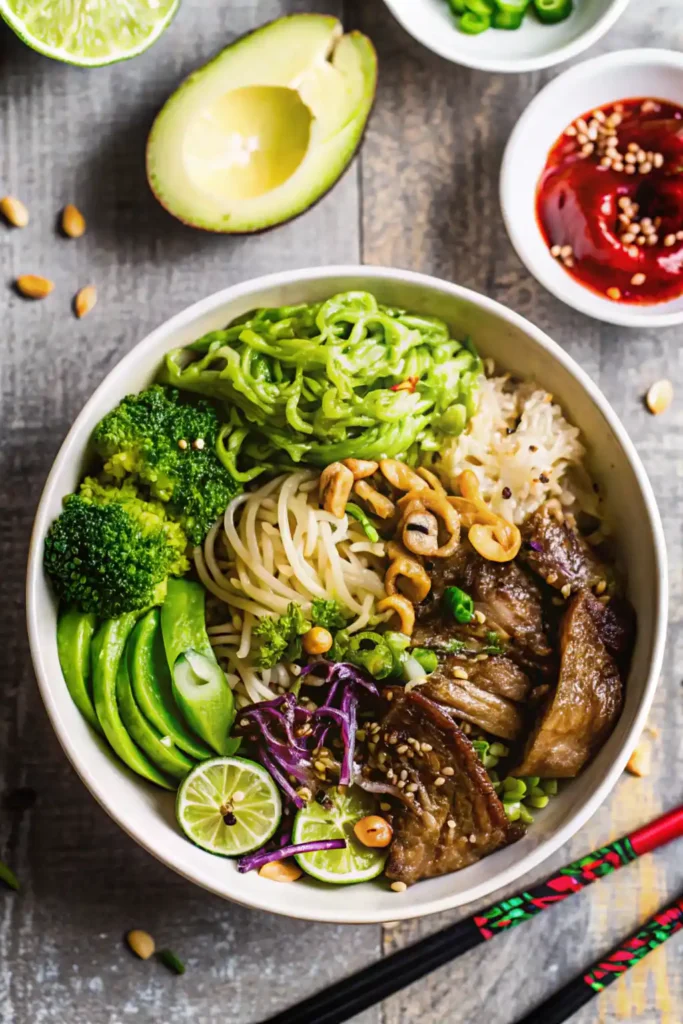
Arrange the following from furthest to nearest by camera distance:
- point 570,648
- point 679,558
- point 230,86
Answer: point 679,558 < point 230,86 < point 570,648

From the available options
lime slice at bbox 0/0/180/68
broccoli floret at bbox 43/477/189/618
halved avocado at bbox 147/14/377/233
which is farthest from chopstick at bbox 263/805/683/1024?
lime slice at bbox 0/0/180/68

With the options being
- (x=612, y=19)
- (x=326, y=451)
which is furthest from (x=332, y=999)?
(x=612, y=19)

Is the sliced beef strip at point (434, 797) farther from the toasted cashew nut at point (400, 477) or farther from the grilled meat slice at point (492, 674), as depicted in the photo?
the toasted cashew nut at point (400, 477)

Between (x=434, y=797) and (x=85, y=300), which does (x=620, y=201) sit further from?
(x=434, y=797)

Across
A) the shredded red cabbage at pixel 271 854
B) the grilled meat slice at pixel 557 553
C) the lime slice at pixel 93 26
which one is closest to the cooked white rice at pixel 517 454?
the grilled meat slice at pixel 557 553

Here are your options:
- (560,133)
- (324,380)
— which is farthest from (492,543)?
(560,133)

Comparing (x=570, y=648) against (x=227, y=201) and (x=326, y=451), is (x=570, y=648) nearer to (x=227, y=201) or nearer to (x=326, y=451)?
(x=326, y=451)
